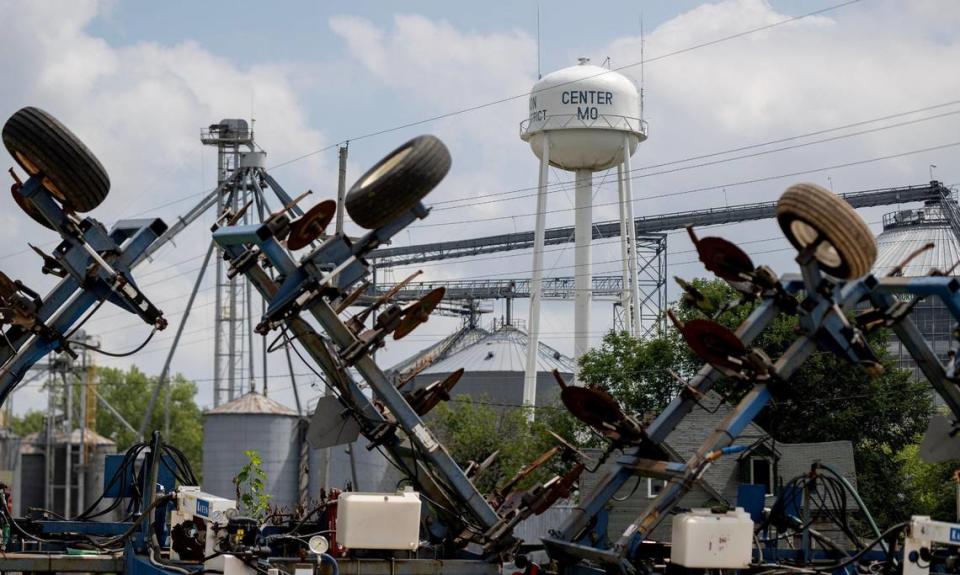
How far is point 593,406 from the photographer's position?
19500 millimetres

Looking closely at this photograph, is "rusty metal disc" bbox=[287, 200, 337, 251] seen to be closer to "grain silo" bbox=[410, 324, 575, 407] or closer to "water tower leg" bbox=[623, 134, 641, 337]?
"water tower leg" bbox=[623, 134, 641, 337]

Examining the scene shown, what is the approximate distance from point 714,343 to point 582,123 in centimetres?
4997

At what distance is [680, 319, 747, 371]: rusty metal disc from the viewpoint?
18516mm

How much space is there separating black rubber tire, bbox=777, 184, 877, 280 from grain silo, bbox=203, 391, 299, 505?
53724 millimetres

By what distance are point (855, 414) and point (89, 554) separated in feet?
128

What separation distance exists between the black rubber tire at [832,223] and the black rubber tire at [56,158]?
9387 mm

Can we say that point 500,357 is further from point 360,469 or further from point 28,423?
point 28,423

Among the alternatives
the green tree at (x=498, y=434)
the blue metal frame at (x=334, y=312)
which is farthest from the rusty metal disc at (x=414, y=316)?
the green tree at (x=498, y=434)

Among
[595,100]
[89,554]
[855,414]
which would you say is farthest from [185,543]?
[595,100]

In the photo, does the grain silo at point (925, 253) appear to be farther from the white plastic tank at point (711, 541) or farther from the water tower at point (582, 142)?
the white plastic tank at point (711, 541)

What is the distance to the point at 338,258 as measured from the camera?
19406mm

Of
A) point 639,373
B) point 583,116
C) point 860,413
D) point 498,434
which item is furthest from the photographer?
point 498,434

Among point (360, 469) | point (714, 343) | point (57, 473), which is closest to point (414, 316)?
point (714, 343)

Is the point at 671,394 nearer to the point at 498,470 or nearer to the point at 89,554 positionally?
the point at 498,470
